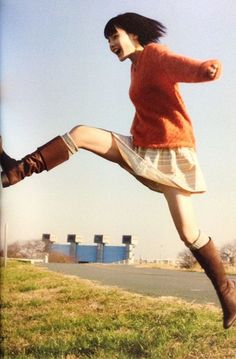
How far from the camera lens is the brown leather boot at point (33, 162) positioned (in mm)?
1347

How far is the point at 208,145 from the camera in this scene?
5.17 feet

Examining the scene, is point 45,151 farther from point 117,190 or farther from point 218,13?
point 218,13

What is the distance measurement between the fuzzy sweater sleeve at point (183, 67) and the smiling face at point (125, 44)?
0.08 m

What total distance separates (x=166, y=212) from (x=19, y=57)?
2.30 ft

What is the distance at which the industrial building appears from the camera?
164 cm

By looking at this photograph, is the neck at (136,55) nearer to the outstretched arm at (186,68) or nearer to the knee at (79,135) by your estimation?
the outstretched arm at (186,68)

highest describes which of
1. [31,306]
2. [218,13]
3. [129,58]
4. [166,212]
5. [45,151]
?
[218,13]

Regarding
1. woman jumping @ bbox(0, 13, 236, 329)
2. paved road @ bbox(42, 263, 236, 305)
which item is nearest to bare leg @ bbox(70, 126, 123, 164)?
woman jumping @ bbox(0, 13, 236, 329)

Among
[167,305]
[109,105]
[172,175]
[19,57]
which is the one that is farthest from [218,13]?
[167,305]

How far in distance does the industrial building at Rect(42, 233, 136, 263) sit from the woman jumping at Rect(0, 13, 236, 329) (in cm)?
23

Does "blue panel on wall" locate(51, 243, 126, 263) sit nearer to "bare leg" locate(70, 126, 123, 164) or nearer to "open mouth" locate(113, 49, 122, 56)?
"bare leg" locate(70, 126, 123, 164)

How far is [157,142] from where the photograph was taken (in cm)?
149

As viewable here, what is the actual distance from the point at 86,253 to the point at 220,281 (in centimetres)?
46

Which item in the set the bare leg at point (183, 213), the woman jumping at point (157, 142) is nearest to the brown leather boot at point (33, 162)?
the woman jumping at point (157, 142)
